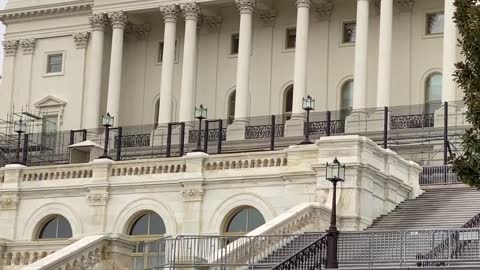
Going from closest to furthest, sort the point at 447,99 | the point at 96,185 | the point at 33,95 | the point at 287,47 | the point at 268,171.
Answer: the point at 268,171, the point at 96,185, the point at 447,99, the point at 287,47, the point at 33,95

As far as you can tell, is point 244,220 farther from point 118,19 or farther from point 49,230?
point 118,19

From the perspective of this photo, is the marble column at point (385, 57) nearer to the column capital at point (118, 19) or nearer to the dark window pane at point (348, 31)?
the dark window pane at point (348, 31)

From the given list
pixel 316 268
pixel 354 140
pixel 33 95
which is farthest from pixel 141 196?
pixel 33 95

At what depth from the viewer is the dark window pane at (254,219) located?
152ft

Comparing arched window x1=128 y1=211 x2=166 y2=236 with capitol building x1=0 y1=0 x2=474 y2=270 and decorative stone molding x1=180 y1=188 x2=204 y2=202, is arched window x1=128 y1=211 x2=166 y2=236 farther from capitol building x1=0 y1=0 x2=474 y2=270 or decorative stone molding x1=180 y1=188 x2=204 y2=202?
decorative stone molding x1=180 y1=188 x2=204 y2=202

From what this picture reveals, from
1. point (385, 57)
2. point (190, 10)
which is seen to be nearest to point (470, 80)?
point (385, 57)

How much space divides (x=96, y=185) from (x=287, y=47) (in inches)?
1336

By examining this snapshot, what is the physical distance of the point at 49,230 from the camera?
1996 inches

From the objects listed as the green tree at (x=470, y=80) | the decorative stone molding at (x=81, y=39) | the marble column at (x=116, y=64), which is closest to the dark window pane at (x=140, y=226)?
the green tree at (x=470, y=80)

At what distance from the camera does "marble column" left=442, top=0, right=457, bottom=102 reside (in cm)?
7169

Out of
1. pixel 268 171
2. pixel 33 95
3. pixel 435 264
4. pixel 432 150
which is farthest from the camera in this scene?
pixel 33 95

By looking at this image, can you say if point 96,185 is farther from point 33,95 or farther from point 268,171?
point 33,95

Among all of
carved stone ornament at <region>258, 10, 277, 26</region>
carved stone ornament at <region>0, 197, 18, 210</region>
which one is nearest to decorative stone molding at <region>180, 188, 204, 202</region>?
carved stone ornament at <region>0, 197, 18, 210</region>

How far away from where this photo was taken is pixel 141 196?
49.0 meters
